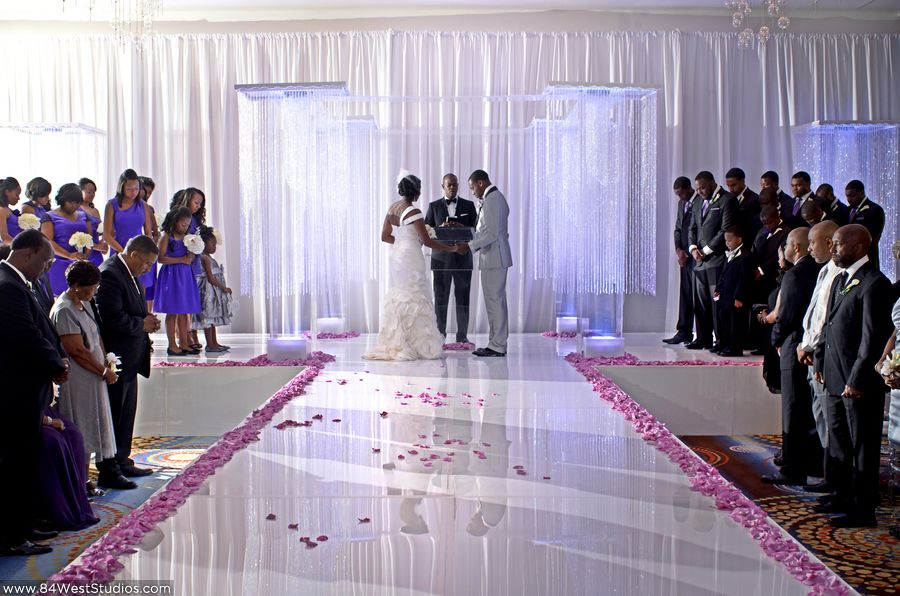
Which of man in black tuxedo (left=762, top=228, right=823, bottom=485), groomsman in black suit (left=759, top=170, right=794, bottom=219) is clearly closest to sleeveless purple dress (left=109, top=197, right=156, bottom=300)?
man in black tuxedo (left=762, top=228, right=823, bottom=485)

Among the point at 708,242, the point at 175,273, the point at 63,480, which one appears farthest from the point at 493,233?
the point at 63,480

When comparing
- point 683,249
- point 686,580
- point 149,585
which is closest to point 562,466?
point 686,580

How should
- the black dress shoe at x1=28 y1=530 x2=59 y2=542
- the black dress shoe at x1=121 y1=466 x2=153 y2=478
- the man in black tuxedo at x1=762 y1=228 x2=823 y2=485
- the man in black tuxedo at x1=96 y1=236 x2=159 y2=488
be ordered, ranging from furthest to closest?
the black dress shoe at x1=121 y1=466 x2=153 y2=478 < the man in black tuxedo at x1=762 y1=228 x2=823 y2=485 < the man in black tuxedo at x1=96 y1=236 x2=159 y2=488 < the black dress shoe at x1=28 y1=530 x2=59 y2=542

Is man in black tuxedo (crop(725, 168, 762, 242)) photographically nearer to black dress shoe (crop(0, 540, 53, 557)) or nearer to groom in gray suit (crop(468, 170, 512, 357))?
groom in gray suit (crop(468, 170, 512, 357))

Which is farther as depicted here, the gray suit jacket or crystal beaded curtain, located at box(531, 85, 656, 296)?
the gray suit jacket

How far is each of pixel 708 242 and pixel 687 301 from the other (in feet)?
Answer: 3.26

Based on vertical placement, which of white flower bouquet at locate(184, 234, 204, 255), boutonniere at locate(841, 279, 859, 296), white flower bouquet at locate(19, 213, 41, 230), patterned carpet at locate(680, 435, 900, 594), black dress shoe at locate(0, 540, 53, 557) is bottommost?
patterned carpet at locate(680, 435, 900, 594)

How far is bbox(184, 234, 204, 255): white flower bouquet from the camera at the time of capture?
→ 7949 mm

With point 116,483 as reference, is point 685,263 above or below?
above

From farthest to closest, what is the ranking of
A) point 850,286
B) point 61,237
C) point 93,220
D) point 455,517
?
point 93,220, point 61,237, point 850,286, point 455,517

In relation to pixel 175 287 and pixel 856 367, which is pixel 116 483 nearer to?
pixel 175 287

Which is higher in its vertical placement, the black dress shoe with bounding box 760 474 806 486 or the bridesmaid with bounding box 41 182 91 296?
the bridesmaid with bounding box 41 182 91 296

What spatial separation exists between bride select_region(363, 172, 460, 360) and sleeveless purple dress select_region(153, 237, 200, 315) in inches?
67.4

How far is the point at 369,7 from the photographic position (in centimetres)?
1130
